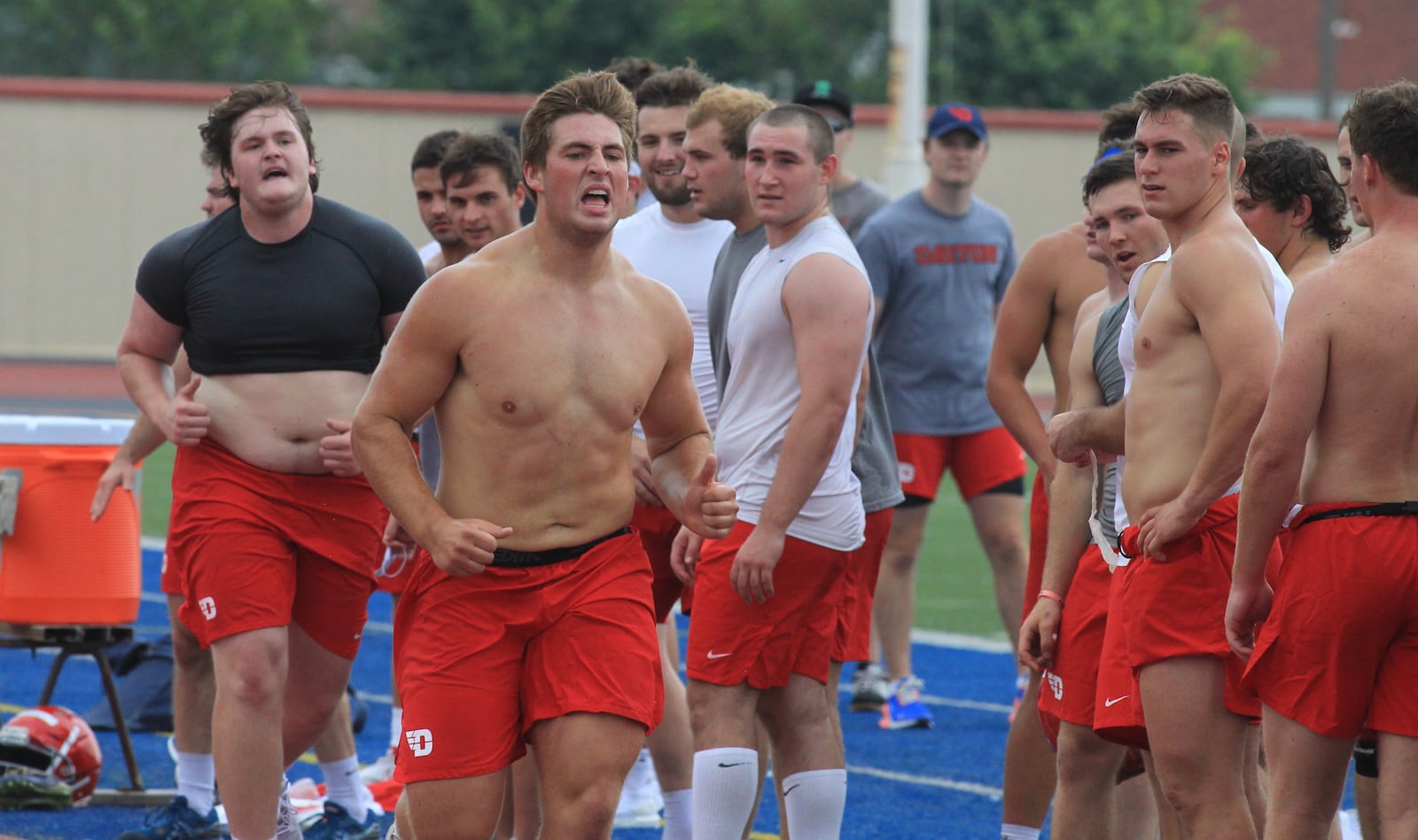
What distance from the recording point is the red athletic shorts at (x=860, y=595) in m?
5.38

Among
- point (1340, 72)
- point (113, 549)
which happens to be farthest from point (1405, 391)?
point (1340, 72)

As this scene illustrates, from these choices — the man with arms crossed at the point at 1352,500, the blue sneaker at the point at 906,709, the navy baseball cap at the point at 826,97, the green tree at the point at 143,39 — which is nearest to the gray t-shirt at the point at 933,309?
the navy baseball cap at the point at 826,97

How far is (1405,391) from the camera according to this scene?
12.4ft

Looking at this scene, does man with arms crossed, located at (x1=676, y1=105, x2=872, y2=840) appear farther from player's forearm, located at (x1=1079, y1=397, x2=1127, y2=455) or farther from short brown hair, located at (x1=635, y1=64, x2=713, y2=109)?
short brown hair, located at (x1=635, y1=64, x2=713, y2=109)

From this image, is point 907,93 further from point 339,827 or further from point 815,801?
point 815,801

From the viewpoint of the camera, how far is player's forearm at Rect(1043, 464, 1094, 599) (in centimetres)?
505

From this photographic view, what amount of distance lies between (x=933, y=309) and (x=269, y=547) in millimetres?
4064

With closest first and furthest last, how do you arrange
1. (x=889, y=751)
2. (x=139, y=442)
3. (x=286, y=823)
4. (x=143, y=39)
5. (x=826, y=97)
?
(x=286, y=823), (x=139, y=442), (x=889, y=751), (x=826, y=97), (x=143, y=39)

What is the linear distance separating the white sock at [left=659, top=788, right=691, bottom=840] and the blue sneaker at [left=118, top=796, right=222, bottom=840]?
1610 millimetres

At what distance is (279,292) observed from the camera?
5.55 metres

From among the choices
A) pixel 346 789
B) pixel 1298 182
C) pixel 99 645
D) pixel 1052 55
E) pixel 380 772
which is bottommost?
pixel 380 772

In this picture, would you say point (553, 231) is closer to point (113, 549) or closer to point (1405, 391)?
point (1405, 391)

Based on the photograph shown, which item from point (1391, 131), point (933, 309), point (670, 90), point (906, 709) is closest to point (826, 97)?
point (933, 309)

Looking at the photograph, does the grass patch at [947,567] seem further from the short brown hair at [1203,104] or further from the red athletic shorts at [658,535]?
the short brown hair at [1203,104]
